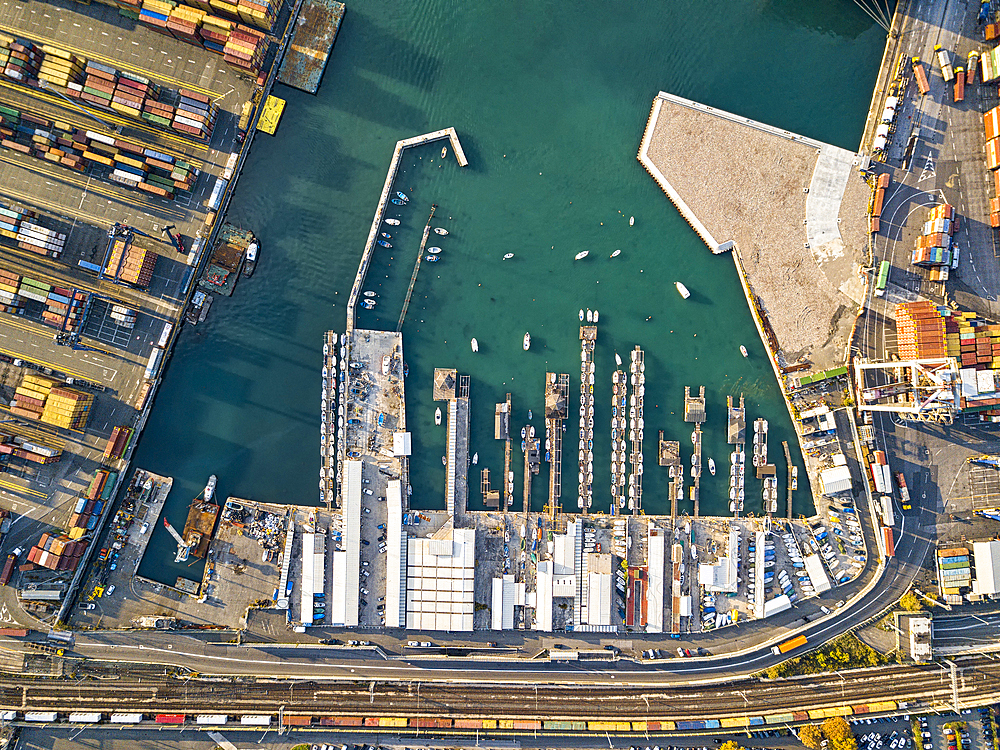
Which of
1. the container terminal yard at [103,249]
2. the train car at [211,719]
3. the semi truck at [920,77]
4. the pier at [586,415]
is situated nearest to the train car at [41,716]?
the container terminal yard at [103,249]

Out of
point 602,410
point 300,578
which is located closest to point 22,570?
point 300,578

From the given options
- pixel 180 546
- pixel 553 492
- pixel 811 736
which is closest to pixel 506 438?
pixel 553 492

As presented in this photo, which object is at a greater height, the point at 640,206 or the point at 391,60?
the point at 391,60

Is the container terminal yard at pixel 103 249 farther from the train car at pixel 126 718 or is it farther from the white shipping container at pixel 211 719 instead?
the white shipping container at pixel 211 719

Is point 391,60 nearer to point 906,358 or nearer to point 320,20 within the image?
point 320,20

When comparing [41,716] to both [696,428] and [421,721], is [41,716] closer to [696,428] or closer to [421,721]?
[421,721]

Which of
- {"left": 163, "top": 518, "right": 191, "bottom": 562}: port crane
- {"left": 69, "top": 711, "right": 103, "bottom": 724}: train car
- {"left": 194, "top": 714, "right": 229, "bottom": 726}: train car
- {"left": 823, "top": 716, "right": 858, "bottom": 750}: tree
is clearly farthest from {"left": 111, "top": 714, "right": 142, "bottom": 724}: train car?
{"left": 823, "top": 716, "right": 858, "bottom": 750}: tree

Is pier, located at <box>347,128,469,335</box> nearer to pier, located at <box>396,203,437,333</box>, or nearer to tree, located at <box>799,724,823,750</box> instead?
pier, located at <box>396,203,437,333</box>
